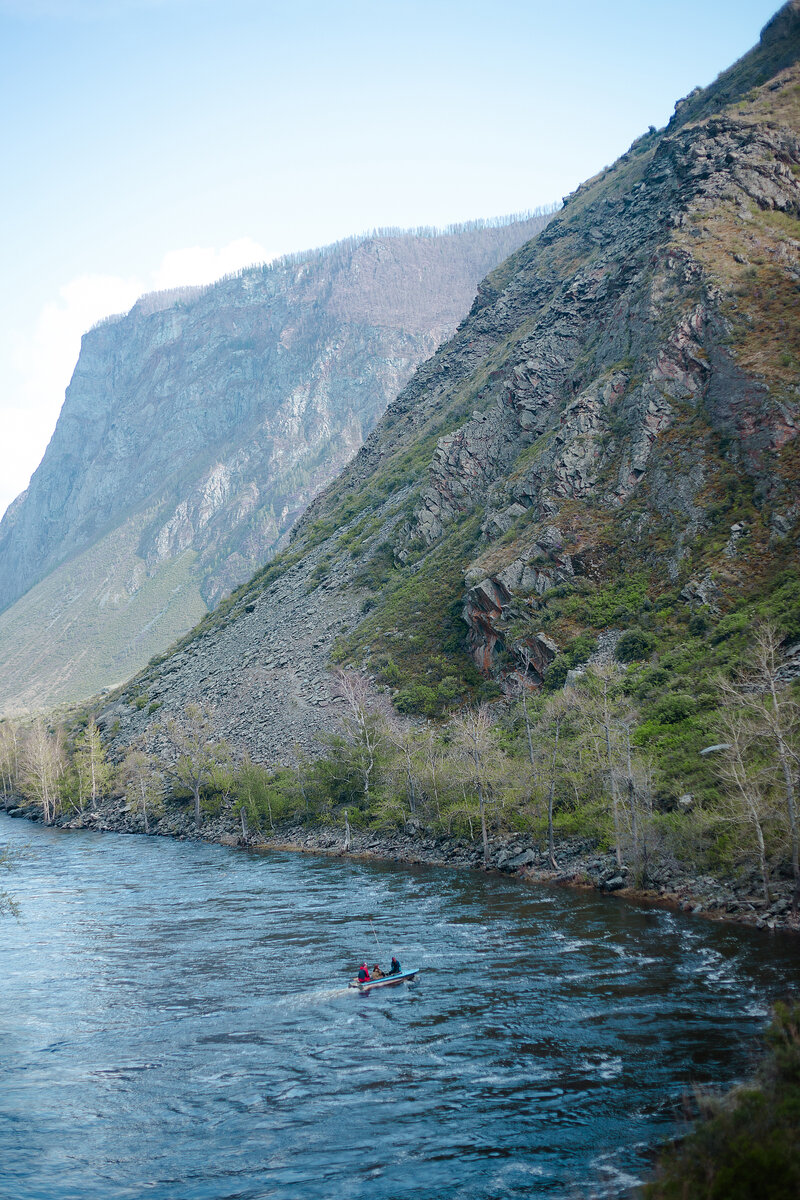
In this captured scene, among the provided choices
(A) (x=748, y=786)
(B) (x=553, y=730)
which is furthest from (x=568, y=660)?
(A) (x=748, y=786)

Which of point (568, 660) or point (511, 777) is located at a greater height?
point (568, 660)

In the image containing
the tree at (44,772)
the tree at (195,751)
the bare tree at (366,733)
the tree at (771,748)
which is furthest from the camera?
the tree at (44,772)

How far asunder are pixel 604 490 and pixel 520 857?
38651 mm

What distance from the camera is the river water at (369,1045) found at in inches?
725

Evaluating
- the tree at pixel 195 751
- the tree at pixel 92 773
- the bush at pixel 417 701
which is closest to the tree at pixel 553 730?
the bush at pixel 417 701

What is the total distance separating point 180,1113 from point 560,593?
55529 mm

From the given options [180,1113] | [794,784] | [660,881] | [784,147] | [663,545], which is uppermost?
[784,147]

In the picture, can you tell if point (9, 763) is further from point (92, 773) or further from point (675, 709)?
point (675, 709)

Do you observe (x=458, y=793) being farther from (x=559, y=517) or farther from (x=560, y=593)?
(x=559, y=517)

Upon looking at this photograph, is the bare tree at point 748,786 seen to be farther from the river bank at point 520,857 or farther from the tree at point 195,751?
the tree at point 195,751

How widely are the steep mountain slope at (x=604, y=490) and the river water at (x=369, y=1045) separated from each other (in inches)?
663

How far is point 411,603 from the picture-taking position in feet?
293

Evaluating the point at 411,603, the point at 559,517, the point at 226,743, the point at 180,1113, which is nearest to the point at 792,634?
the point at 559,517

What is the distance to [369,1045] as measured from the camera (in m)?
25.5
